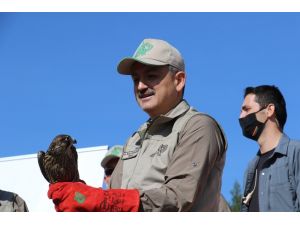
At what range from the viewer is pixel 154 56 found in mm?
2889

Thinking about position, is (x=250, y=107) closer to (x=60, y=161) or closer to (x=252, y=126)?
(x=252, y=126)

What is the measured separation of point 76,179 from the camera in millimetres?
2598

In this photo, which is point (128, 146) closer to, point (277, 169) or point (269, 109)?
point (277, 169)

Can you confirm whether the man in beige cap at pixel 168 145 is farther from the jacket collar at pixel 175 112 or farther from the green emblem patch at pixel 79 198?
the green emblem patch at pixel 79 198

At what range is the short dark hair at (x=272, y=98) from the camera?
4965 millimetres

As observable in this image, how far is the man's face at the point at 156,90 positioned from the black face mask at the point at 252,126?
213 centimetres

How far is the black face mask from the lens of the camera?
4.93 m

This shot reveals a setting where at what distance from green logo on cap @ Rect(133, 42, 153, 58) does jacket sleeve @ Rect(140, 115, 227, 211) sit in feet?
1.47

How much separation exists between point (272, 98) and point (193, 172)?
9.07 ft

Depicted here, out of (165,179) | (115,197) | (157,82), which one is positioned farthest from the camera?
(157,82)

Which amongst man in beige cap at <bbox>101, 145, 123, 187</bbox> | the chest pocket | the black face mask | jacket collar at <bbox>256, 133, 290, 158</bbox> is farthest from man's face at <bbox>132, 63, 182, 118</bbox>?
man in beige cap at <bbox>101, 145, 123, 187</bbox>

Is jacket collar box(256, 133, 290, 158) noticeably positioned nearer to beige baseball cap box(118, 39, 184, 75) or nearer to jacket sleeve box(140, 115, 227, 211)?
beige baseball cap box(118, 39, 184, 75)
